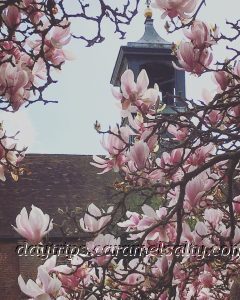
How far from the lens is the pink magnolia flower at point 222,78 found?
322cm

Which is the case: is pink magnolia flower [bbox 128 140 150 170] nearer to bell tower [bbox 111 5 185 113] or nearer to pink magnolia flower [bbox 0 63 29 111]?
pink magnolia flower [bbox 0 63 29 111]

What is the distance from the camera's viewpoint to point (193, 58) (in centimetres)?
308

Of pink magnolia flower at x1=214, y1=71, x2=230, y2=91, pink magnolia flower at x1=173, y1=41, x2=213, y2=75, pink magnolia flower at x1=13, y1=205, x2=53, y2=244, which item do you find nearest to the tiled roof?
pink magnolia flower at x1=214, y1=71, x2=230, y2=91

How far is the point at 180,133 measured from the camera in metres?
3.47

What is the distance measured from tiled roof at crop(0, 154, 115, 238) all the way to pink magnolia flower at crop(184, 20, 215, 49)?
11.3 m

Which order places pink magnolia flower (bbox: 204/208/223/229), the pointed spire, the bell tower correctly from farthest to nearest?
the pointed spire
the bell tower
pink magnolia flower (bbox: 204/208/223/229)

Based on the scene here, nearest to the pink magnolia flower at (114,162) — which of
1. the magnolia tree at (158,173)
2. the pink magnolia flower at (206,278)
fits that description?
the magnolia tree at (158,173)

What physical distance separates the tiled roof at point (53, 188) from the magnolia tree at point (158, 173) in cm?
1099

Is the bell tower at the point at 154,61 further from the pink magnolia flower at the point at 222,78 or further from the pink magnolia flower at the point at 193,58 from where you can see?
Answer: the pink magnolia flower at the point at 193,58

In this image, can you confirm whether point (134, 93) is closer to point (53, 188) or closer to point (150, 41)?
point (53, 188)

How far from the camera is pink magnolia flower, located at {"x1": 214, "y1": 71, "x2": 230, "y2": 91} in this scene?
3.22 metres

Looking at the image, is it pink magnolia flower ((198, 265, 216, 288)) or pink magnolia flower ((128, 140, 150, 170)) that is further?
pink magnolia flower ((198, 265, 216, 288))

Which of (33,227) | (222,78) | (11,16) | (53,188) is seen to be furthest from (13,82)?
(53,188)

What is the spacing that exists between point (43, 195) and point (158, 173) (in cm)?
1258
